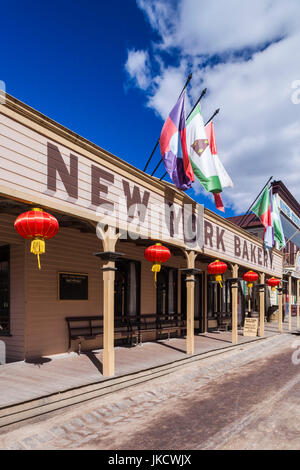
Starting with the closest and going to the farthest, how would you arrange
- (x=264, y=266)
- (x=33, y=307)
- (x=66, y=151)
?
(x=66, y=151)
(x=33, y=307)
(x=264, y=266)

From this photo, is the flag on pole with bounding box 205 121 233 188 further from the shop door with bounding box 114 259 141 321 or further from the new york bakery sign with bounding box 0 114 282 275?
the shop door with bounding box 114 259 141 321

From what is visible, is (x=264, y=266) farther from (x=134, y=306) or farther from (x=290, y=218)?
(x=290, y=218)

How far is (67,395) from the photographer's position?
244 inches

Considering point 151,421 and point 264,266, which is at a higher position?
point 264,266

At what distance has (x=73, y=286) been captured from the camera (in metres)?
10.3

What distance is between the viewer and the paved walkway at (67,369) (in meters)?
6.09

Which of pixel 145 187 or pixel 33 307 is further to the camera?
pixel 145 187

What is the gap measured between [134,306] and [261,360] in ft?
14.6

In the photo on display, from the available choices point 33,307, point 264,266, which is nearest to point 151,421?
point 33,307

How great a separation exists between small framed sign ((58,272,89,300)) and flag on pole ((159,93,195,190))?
398 cm

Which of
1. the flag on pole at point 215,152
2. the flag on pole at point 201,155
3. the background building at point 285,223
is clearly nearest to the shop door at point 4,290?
the flag on pole at point 201,155

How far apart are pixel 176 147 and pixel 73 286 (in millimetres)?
5030

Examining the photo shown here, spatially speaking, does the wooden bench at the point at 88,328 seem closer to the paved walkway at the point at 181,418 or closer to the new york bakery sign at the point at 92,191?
the paved walkway at the point at 181,418

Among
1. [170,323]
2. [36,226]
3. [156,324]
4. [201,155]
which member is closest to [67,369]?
[36,226]
